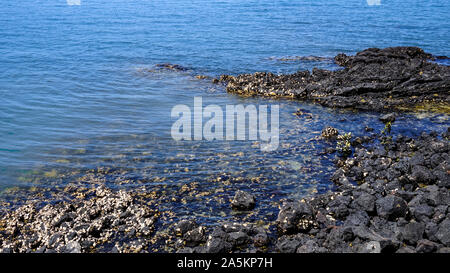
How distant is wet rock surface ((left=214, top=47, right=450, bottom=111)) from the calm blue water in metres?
1.69

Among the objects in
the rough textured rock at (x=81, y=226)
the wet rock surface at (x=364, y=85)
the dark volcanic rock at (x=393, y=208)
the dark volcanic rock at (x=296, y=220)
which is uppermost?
the wet rock surface at (x=364, y=85)

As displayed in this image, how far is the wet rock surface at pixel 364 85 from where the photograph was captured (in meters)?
23.1

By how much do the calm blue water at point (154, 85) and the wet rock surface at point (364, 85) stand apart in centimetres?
169

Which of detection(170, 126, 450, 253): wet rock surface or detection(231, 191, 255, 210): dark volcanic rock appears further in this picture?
detection(231, 191, 255, 210): dark volcanic rock

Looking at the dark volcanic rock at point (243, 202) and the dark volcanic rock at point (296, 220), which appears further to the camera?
the dark volcanic rock at point (243, 202)

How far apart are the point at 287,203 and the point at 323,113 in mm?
10976

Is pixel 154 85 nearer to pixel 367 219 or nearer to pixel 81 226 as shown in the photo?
pixel 81 226

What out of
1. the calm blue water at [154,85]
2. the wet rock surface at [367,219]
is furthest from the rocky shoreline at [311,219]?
the calm blue water at [154,85]

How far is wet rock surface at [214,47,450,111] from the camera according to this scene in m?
23.1

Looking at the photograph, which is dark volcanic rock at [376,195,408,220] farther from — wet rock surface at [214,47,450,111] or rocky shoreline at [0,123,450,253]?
wet rock surface at [214,47,450,111]

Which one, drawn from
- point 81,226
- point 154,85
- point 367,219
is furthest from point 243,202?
point 154,85

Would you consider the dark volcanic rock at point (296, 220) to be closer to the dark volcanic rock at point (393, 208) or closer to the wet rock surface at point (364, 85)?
the dark volcanic rock at point (393, 208)

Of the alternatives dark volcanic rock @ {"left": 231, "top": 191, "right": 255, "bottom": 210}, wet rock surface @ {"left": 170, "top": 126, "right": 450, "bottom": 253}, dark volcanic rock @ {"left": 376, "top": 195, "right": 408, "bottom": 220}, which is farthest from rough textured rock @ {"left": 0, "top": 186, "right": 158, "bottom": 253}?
dark volcanic rock @ {"left": 376, "top": 195, "right": 408, "bottom": 220}

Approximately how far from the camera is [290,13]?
68.9 metres
